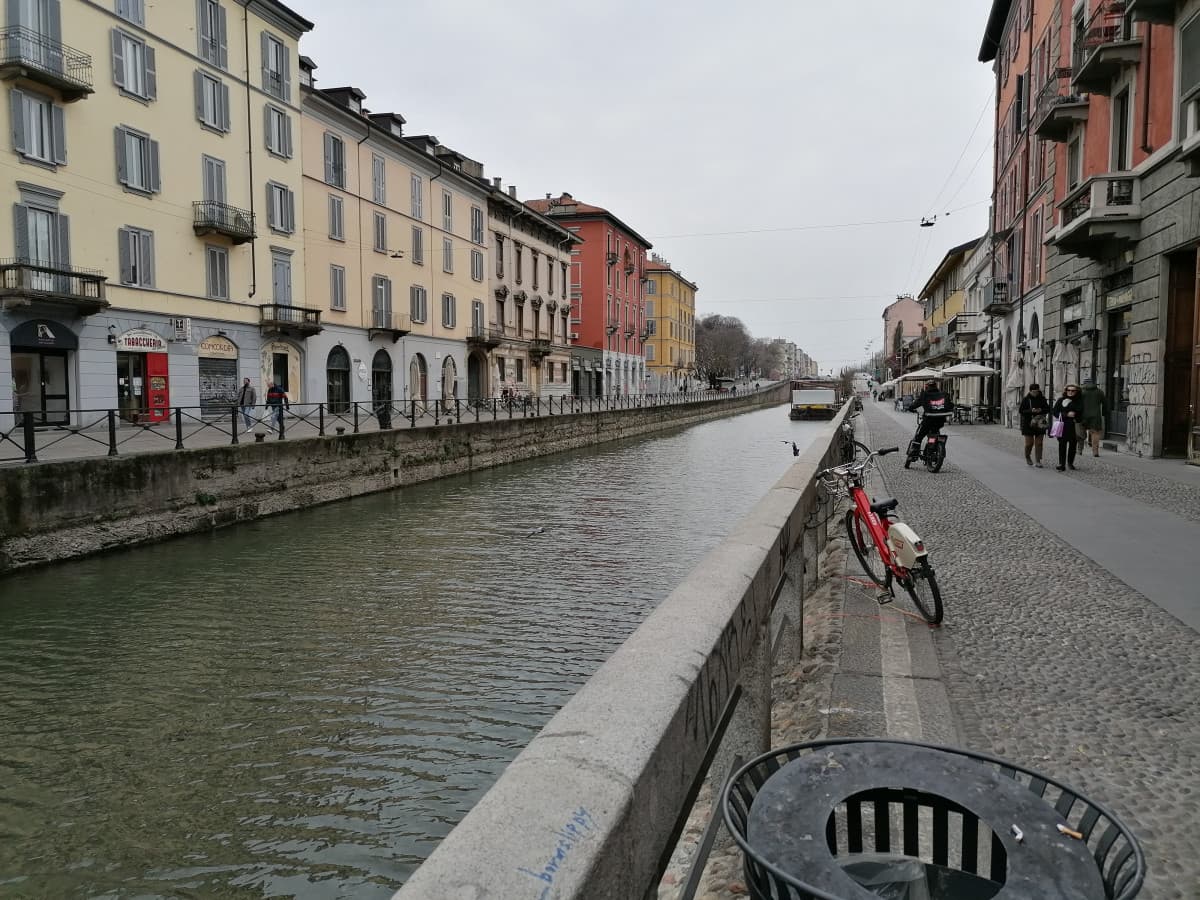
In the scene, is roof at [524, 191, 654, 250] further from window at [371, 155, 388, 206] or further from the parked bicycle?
the parked bicycle

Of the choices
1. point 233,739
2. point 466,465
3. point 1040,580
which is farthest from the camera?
point 466,465

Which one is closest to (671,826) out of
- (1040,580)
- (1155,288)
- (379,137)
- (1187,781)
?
(1187,781)

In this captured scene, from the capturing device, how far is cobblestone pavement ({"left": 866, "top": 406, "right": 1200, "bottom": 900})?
285 centimetres

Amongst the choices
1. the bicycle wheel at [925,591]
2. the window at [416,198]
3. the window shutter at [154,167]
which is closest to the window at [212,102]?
the window shutter at [154,167]

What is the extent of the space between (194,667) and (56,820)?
2502 millimetres

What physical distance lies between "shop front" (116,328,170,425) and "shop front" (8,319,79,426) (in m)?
1.40

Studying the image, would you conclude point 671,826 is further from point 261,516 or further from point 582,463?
point 582,463

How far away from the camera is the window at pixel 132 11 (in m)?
22.7

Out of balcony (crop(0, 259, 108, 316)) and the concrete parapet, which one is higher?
balcony (crop(0, 259, 108, 316))

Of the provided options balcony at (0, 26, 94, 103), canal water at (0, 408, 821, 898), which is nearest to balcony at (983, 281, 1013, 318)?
canal water at (0, 408, 821, 898)

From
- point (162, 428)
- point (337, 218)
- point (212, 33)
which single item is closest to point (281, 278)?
point (337, 218)

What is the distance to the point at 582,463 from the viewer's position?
2555 centimetres

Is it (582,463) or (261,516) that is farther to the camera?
(582,463)

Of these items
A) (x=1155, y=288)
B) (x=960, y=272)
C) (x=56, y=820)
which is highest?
(x=960, y=272)
